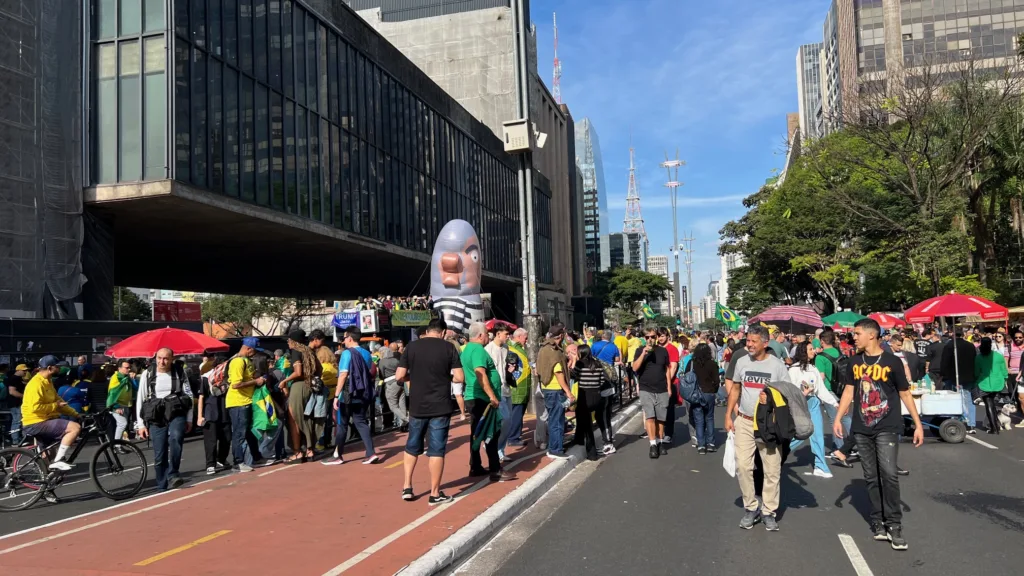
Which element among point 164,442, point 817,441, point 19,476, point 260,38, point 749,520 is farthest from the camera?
point 260,38

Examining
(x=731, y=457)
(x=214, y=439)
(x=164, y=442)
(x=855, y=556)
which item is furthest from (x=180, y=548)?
(x=855, y=556)

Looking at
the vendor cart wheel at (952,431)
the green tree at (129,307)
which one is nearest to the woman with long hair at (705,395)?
the vendor cart wheel at (952,431)

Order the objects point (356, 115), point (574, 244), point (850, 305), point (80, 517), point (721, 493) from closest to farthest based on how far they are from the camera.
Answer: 1. point (80, 517)
2. point (721, 493)
3. point (356, 115)
4. point (850, 305)
5. point (574, 244)

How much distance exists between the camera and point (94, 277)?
1786cm

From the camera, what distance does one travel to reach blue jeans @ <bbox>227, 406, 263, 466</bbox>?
29.9 ft

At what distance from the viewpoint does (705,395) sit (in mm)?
10172

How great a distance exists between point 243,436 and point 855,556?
734 centimetres

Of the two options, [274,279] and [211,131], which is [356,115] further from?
[274,279]

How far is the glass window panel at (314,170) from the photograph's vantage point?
24.5 m

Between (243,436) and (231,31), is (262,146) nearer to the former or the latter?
(231,31)

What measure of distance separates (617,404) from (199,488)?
37.8 ft

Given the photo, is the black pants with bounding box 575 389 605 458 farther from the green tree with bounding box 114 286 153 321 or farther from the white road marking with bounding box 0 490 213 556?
the green tree with bounding box 114 286 153 321

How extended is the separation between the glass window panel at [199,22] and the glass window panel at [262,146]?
2741 mm

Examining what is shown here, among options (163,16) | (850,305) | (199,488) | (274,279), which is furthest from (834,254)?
(199,488)
